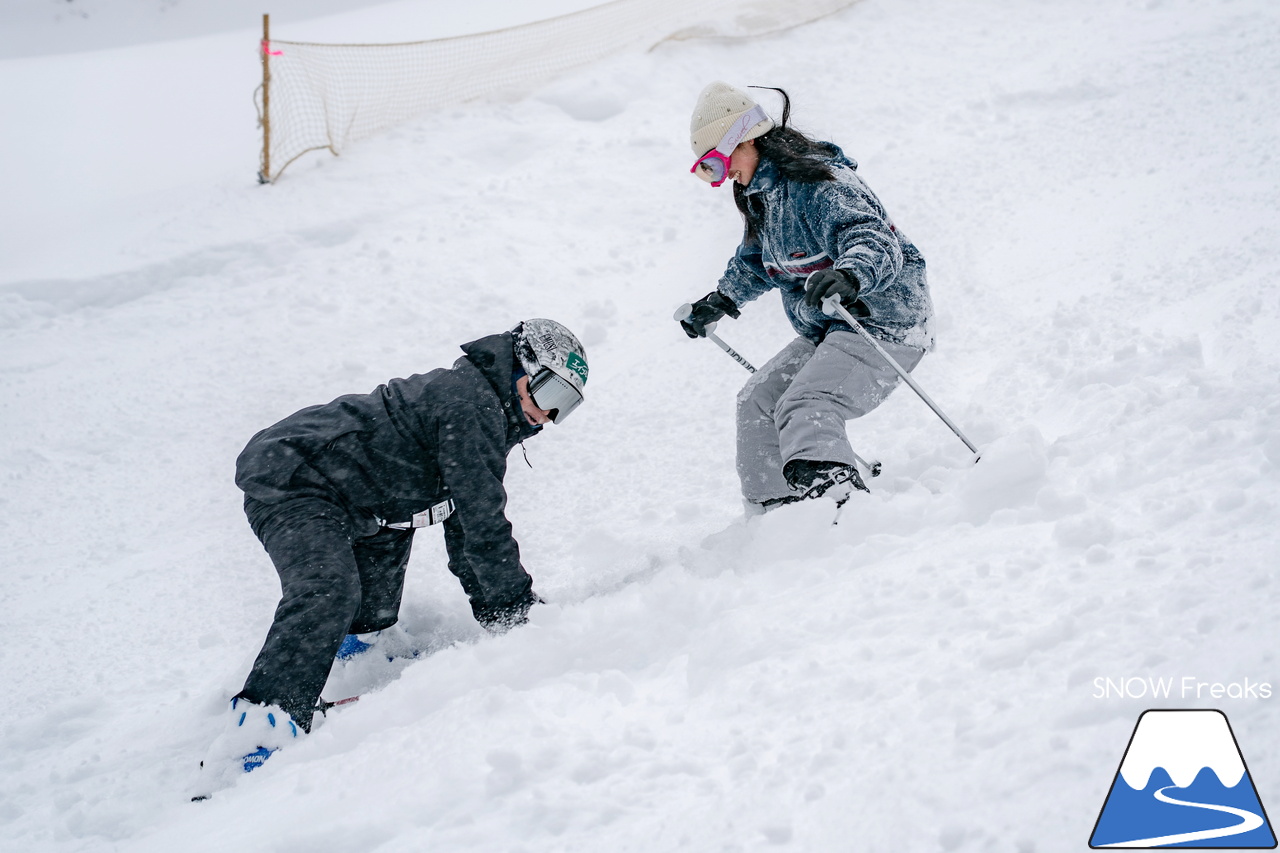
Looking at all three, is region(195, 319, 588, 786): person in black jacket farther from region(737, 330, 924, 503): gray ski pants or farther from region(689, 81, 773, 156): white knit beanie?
region(689, 81, 773, 156): white knit beanie

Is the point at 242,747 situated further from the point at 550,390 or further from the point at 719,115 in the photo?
the point at 719,115

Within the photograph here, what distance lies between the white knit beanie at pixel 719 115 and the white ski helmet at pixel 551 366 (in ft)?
3.05

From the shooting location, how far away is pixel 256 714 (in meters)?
2.56

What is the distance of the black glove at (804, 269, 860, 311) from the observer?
3.09m

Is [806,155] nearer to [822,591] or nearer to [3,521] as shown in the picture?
[822,591]

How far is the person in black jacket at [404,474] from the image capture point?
9.61 ft

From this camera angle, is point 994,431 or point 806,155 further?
point 994,431

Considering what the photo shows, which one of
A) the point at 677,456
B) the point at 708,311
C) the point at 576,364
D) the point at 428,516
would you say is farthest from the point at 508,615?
the point at 677,456

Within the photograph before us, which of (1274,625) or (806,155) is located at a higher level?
(806,155)

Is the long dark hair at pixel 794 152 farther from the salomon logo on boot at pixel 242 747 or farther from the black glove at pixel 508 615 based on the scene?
the salomon logo on boot at pixel 242 747

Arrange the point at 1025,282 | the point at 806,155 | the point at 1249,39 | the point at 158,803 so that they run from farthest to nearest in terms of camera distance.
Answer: the point at 1249,39 < the point at 1025,282 < the point at 806,155 < the point at 158,803

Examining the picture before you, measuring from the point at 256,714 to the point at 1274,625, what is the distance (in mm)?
2552

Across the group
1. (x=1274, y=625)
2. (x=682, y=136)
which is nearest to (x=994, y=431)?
(x=1274, y=625)
